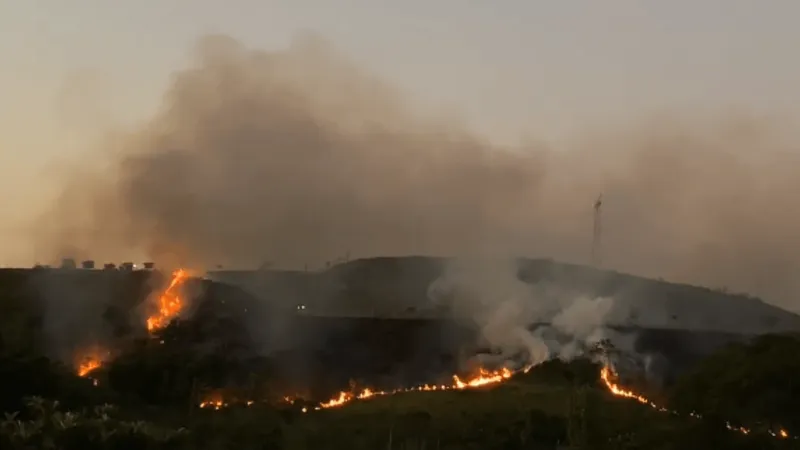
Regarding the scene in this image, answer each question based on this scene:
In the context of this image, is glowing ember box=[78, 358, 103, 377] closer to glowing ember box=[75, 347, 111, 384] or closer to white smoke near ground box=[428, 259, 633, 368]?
glowing ember box=[75, 347, 111, 384]

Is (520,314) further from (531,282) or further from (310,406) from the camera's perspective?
(310,406)

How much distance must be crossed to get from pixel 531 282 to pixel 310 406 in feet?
275

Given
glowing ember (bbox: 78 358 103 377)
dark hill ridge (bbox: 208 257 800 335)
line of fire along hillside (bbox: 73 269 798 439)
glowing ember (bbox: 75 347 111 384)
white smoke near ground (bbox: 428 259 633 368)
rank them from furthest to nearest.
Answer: dark hill ridge (bbox: 208 257 800 335)
white smoke near ground (bbox: 428 259 633 368)
glowing ember (bbox: 75 347 111 384)
glowing ember (bbox: 78 358 103 377)
line of fire along hillside (bbox: 73 269 798 439)

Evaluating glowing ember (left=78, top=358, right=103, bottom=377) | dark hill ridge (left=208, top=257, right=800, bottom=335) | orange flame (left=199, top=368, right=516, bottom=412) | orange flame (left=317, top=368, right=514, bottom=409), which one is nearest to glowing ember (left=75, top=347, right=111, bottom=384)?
glowing ember (left=78, top=358, right=103, bottom=377)

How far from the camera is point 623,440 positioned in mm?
55406

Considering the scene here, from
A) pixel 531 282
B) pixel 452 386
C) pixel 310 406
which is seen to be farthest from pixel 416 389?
pixel 531 282

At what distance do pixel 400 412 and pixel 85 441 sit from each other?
4280cm

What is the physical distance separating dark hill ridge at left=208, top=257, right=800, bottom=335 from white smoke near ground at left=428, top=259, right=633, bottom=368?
299 cm

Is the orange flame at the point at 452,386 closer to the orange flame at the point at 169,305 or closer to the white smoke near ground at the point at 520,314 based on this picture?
the white smoke near ground at the point at 520,314

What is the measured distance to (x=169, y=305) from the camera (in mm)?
113875

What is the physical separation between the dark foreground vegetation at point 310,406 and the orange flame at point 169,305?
8.25 ft

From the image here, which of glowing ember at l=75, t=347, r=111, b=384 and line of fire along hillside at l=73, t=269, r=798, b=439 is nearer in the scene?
line of fire along hillside at l=73, t=269, r=798, b=439

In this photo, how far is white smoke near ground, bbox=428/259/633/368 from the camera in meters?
122

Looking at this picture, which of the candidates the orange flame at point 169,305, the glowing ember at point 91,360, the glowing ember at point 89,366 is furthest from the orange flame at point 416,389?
the orange flame at point 169,305
